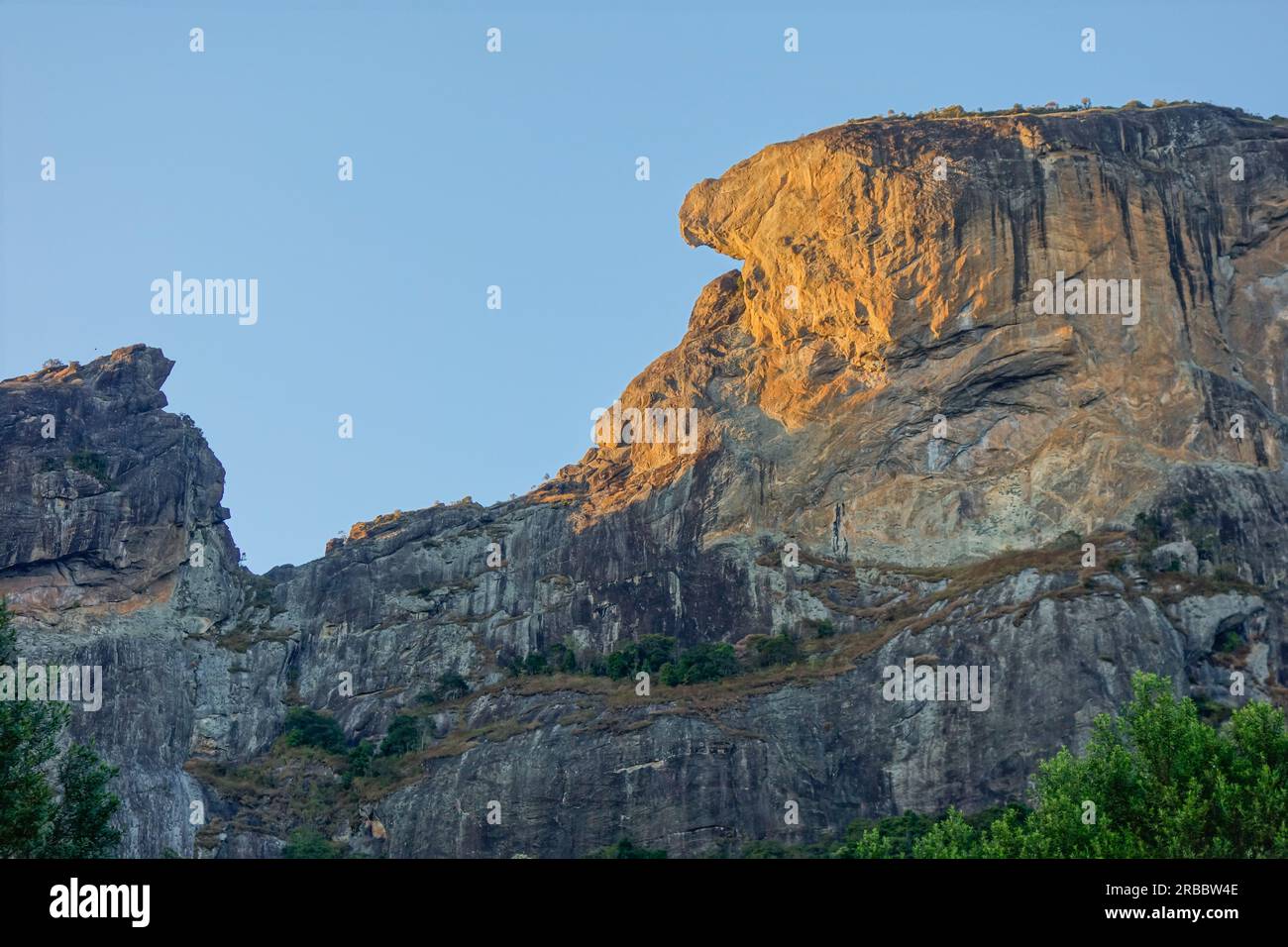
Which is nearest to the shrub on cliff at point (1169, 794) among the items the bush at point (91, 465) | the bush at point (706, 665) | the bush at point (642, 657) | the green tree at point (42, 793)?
the green tree at point (42, 793)

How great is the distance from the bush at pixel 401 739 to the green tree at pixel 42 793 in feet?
166

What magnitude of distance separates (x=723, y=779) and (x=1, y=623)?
156ft

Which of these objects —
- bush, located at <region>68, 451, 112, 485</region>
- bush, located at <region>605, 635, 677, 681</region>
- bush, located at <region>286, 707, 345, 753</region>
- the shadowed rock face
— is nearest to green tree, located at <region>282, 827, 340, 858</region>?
the shadowed rock face

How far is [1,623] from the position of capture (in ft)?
133

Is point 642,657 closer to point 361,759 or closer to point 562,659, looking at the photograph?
point 562,659

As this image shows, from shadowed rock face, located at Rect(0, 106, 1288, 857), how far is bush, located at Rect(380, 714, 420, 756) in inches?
49.6

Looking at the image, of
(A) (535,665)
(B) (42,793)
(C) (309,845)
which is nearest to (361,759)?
(C) (309,845)

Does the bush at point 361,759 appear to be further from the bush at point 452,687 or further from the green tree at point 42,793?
the green tree at point 42,793

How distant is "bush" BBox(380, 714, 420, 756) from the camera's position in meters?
94.8

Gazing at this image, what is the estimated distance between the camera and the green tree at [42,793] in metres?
37.7

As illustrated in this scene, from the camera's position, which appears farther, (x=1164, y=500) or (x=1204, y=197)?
(x=1204, y=197)

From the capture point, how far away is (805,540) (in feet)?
328
